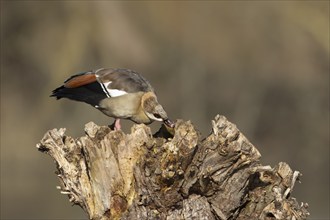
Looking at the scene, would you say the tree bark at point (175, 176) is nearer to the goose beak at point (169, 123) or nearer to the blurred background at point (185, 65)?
the goose beak at point (169, 123)

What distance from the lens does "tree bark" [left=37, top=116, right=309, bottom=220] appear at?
633cm

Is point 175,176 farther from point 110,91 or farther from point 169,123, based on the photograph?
point 110,91

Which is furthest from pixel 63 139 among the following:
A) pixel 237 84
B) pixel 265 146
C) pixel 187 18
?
pixel 187 18

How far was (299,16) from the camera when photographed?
23.5m

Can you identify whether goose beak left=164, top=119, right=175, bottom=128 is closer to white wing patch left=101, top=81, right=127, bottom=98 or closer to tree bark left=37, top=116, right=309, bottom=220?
tree bark left=37, top=116, right=309, bottom=220

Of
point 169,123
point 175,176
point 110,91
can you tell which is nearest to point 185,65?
point 110,91

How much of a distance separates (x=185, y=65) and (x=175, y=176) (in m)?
16.5

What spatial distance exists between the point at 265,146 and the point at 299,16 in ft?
12.7

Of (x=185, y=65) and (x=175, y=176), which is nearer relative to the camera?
(x=175, y=176)

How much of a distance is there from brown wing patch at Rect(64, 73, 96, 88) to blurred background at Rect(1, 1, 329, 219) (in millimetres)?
12270

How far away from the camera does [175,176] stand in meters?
6.32

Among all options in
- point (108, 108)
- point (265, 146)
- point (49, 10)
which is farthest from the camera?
point (49, 10)

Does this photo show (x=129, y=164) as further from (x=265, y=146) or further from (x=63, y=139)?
(x=265, y=146)

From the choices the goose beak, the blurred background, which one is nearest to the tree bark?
the goose beak
